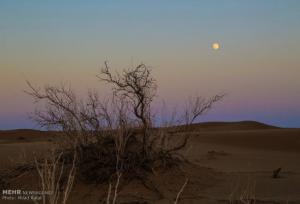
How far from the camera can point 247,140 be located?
33344 millimetres

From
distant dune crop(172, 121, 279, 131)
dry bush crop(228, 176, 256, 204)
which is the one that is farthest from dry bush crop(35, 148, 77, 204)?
distant dune crop(172, 121, 279, 131)

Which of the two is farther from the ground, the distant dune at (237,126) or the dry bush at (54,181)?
the distant dune at (237,126)

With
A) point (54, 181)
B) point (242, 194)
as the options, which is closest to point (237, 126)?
point (242, 194)

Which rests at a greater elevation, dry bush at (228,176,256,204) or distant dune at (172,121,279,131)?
distant dune at (172,121,279,131)

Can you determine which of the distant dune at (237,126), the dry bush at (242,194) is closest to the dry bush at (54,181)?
the dry bush at (242,194)

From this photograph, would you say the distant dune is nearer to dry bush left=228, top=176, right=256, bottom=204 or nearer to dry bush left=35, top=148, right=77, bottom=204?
dry bush left=228, top=176, right=256, bottom=204

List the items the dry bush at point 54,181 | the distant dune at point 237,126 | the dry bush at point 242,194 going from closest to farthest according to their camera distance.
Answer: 1. the dry bush at point 54,181
2. the dry bush at point 242,194
3. the distant dune at point 237,126

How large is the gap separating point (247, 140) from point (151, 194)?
78.3 feet

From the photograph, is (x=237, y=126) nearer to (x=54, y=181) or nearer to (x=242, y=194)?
(x=242, y=194)

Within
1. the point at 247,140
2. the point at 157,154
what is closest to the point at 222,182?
the point at 157,154

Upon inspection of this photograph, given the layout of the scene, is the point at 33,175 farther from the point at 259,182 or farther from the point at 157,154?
the point at 259,182

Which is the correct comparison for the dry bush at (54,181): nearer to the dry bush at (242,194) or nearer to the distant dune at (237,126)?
the dry bush at (242,194)

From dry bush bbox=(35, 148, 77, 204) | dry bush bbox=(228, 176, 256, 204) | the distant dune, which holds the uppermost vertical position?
the distant dune

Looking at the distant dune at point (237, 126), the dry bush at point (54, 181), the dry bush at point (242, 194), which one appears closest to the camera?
the dry bush at point (54, 181)
